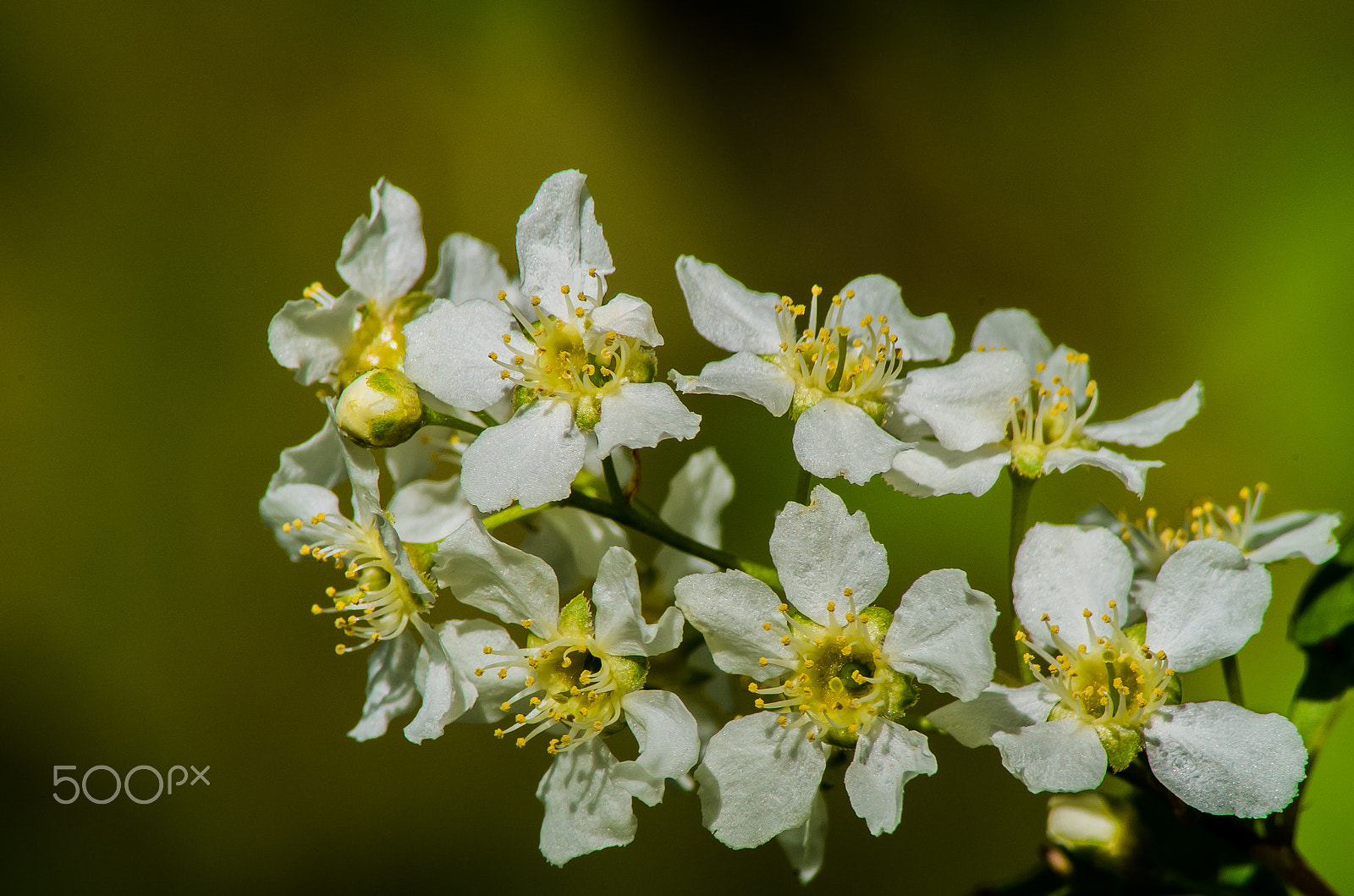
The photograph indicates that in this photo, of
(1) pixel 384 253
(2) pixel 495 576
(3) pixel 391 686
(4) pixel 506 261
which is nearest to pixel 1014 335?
(2) pixel 495 576

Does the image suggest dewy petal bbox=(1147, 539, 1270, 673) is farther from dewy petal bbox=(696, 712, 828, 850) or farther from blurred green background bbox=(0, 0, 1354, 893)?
blurred green background bbox=(0, 0, 1354, 893)

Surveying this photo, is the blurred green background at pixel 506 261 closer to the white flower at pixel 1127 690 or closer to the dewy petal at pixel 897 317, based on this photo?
the dewy petal at pixel 897 317

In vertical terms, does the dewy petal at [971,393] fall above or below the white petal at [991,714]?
above

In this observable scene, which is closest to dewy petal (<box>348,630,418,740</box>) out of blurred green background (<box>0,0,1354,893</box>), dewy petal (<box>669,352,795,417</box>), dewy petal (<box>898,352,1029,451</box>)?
dewy petal (<box>669,352,795,417</box>)

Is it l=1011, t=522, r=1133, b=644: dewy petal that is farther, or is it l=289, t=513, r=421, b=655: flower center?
l=289, t=513, r=421, b=655: flower center

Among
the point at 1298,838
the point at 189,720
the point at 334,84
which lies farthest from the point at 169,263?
the point at 1298,838

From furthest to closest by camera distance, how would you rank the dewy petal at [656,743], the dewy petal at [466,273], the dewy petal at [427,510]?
the dewy petal at [466,273], the dewy petal at [427,510], the dewy petal at [656,743]

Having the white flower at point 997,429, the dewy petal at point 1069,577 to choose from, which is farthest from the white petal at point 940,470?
the dewy petal at point 1069,577
